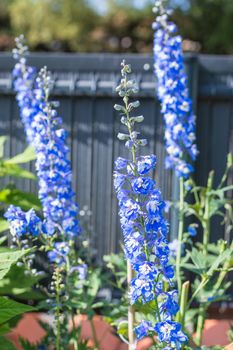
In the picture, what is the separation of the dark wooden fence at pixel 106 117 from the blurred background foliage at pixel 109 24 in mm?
11977

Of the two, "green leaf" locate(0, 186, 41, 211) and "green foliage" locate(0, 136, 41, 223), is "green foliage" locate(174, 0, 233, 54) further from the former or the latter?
"green leaf" locate(0, 186, 41, 211)

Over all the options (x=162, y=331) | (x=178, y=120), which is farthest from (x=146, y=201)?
(x=178, y=120)

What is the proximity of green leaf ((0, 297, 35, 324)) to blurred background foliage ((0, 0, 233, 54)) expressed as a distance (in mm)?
14341

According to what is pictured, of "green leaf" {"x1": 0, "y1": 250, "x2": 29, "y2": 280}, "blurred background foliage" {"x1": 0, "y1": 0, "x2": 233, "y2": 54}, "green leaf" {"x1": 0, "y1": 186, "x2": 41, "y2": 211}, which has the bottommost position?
"green leaf" {"x1": 0, "y1": 250, "x2": 29, "y2": 280}

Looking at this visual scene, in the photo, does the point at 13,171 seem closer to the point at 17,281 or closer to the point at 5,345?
the point at 17,281

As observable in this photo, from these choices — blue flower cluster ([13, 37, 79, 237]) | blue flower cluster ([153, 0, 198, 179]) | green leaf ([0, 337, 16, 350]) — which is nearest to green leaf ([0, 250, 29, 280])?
green leaf ([0, 337, 16, 350])

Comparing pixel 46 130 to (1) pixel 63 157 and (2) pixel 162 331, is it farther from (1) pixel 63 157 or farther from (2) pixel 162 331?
(2) pixel 162 331

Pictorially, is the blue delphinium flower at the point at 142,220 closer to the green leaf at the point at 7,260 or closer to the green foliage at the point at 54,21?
the green leaf at the point at 7,260

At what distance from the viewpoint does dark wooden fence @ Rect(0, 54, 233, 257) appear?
173 inches

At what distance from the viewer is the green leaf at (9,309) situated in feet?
7.77

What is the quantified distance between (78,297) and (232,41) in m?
13.7

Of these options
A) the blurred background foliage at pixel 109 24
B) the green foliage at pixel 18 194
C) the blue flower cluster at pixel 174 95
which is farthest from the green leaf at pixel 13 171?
the blurred background foliage at pixel 109 24

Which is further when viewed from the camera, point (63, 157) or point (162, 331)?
point (63, 157)

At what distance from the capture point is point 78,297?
3.07 m
